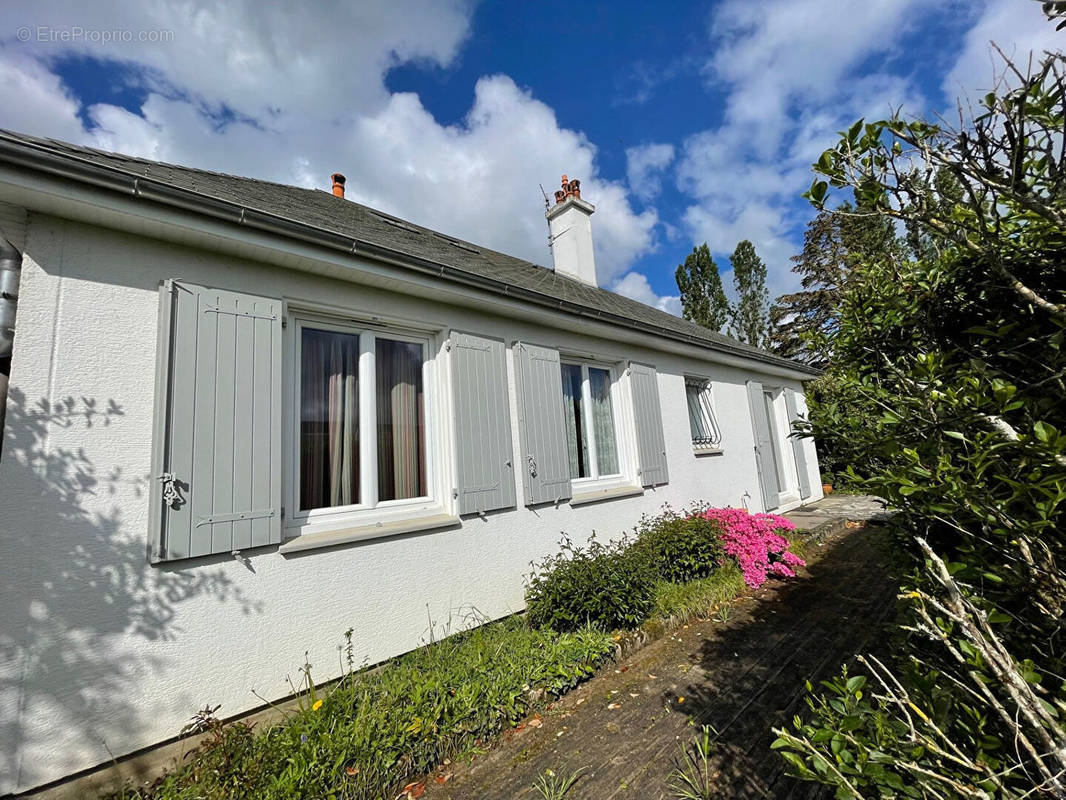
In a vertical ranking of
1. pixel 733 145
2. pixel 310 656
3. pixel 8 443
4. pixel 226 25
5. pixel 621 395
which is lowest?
pixel 310 656

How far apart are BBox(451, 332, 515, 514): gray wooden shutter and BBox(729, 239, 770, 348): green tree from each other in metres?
20.4

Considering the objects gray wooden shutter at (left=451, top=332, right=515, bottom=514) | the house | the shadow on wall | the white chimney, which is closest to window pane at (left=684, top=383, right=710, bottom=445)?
the white chimney

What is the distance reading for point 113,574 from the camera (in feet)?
8.09

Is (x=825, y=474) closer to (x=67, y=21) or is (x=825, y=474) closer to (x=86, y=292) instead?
(x=86, y=292)

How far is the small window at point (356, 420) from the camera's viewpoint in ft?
11.4

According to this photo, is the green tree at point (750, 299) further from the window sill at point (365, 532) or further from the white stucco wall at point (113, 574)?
the white stucco wall at point (113, 574)

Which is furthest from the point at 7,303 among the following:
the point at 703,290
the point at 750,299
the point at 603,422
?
the point at 750,299

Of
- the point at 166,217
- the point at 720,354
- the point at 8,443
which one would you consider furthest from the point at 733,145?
the point at 8,443

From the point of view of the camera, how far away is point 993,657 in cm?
97

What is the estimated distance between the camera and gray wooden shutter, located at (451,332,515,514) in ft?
13.3

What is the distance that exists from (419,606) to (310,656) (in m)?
0.85

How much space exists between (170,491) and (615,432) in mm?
4835
